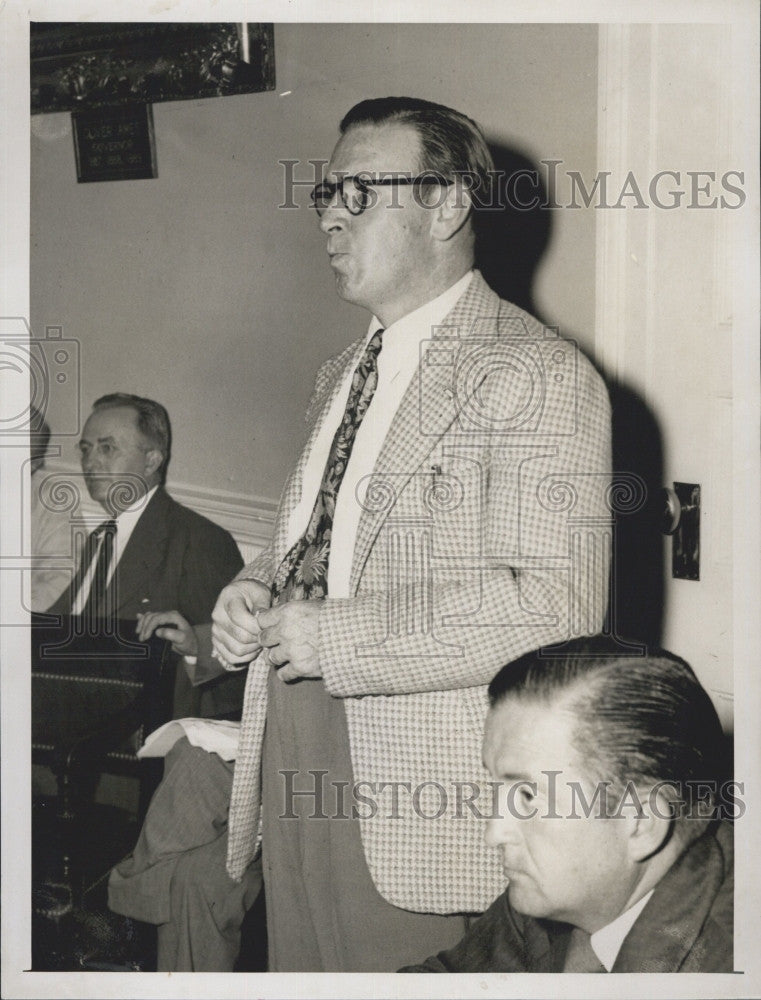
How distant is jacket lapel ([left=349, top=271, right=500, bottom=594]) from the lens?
1.44 m

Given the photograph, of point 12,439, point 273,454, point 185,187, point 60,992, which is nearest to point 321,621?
point 273,454

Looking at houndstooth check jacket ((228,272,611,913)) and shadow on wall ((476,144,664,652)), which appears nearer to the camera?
houndstooth check jacket ((228,272,611,913))

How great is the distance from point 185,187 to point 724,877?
125 centimetres

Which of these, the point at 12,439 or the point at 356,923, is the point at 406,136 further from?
the point at 356,923

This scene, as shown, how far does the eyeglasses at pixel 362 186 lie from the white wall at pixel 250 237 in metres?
0.14

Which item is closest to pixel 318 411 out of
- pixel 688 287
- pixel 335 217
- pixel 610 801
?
pixel 335 217

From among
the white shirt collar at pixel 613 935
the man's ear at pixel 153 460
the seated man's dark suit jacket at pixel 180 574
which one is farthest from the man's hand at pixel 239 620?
the white shirt collar at pixel 613 935

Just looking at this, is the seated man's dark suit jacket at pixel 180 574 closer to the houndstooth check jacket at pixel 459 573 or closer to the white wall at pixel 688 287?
the houndstooth check jacket at pixel 459 573

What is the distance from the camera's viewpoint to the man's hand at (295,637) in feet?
4.69

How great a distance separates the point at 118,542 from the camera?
1710 mm

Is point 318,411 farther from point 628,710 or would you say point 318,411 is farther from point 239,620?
point 628,710

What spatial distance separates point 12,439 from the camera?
1.58 metres

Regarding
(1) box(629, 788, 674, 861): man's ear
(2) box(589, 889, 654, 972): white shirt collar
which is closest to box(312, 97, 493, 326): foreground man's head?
(1) box(629, 788, 674, 861): man's ear

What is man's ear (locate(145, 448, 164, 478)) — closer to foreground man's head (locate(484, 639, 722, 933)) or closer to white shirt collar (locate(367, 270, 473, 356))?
white shirt collar (locate(367, 270, 473, 356))
